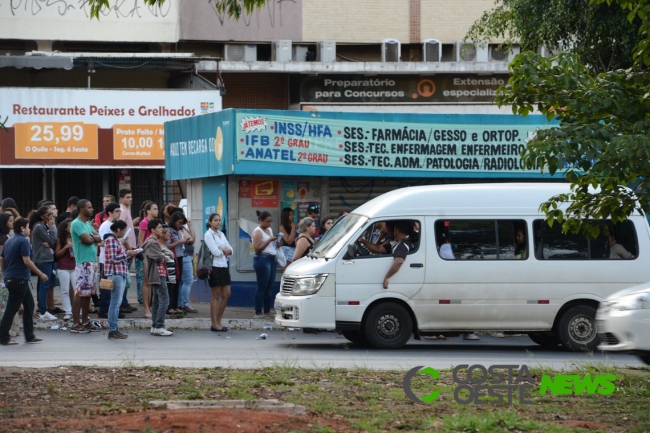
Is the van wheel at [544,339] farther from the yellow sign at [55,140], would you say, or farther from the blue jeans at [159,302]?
the yellow sign at [55,140]

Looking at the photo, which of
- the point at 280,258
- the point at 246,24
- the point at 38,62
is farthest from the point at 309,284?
the point at 246,24

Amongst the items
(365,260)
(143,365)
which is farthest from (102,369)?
(365,260)

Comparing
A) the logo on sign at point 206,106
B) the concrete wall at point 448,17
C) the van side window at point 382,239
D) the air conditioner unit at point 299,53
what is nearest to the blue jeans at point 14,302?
the van side window at point 382,239

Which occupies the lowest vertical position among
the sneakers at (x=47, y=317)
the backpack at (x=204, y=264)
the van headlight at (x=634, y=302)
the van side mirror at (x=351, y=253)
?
the sneakers at (x=47, y=317)

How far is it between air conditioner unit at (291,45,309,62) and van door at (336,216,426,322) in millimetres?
21176

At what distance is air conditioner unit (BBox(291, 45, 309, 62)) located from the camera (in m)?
35.5

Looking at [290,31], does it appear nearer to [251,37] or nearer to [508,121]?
[251,37]

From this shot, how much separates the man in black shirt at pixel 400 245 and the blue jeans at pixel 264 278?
13.8 ft

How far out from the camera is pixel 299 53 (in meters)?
35.5

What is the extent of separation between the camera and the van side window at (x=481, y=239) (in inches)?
597

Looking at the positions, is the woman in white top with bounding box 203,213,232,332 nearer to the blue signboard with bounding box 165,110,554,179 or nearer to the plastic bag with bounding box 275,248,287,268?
the plastic bag with bounding box 275,248,287,268

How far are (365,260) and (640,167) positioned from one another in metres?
4.97

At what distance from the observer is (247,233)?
20188 mm

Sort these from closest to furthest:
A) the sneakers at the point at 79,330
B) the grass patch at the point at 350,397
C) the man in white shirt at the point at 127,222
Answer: the grass patch at the point at 350,397 → the sneakers at the point at 79,330 → the man in white shirt at the point at 127,222
